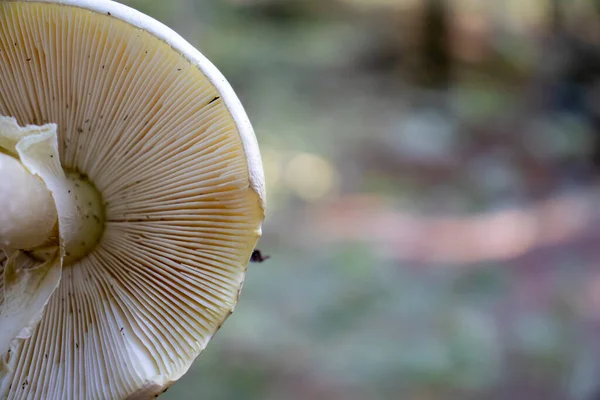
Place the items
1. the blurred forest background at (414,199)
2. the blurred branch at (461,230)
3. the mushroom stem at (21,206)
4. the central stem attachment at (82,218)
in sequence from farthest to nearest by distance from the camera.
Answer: the blurred branch at (461,230) → the blurred forest background at (414,199) → the central stem attachment at (82,218) → the mushroom stem at (21,206)

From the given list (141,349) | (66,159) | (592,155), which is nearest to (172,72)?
(66,159)

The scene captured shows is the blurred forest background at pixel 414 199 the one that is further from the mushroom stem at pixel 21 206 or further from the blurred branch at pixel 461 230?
the mushroom stem at pixel 21 206

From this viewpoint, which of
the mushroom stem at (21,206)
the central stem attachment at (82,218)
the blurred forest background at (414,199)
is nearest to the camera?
the mushroom stem at (21,206)

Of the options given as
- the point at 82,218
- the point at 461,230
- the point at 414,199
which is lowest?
the point at 82,218

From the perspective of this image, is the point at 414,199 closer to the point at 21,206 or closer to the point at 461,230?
the point at 461,230

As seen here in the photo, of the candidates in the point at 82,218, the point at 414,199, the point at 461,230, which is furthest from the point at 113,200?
the point at 414,199

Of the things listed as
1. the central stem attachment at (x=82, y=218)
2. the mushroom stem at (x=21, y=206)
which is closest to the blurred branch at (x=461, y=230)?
A: the central stem attachment at (x=82, y=218)

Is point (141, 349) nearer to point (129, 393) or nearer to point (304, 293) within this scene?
point (129, 393)
